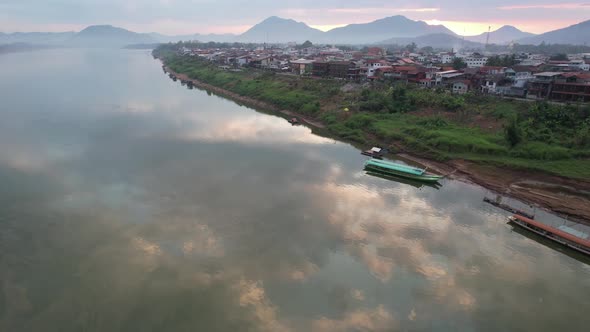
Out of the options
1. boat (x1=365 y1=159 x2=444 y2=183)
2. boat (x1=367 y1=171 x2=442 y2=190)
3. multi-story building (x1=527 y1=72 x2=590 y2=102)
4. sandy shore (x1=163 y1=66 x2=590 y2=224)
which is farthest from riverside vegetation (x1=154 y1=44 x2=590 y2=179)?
boat (x1=367 y1=171 x2=442 y2=190)

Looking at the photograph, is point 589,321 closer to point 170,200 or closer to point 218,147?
point 170,200

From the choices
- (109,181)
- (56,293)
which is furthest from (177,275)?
(109,181)

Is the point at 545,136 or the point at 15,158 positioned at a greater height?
the point at 545,136

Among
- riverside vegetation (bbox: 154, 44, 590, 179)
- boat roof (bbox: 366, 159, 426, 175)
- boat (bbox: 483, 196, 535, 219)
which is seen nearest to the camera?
boat (bbox: 483, 196, 535, 219)

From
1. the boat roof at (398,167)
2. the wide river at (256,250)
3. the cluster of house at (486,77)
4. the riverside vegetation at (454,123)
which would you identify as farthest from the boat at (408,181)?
the cluster of house at (486,77)

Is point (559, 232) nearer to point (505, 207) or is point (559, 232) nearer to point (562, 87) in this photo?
point (505, 207)

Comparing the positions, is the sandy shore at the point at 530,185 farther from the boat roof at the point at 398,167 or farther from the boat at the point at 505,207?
the boat roof at the point at 398,167

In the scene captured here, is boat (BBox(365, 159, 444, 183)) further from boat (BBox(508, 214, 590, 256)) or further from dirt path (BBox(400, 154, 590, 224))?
boat (BBox(508, 214, 590, 256))

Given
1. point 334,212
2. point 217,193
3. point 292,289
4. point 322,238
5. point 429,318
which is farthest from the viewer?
point 217,193
